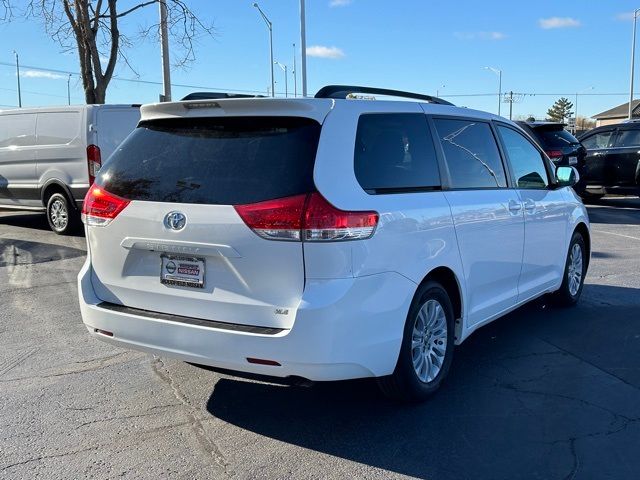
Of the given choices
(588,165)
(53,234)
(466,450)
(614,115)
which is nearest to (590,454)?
(466,450)

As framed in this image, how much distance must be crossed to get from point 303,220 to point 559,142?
11.8 metres

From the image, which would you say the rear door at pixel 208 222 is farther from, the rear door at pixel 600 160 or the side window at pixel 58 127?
the rear door at pixel 600 160

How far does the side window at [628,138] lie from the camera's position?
14461 mm

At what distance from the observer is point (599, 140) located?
50.0ft

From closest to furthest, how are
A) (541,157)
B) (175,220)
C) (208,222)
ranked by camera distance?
(208,222) < (175,220) < (541,157)

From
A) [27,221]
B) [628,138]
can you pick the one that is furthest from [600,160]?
[27,221]

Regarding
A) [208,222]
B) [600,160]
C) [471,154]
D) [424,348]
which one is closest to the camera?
[208,222]

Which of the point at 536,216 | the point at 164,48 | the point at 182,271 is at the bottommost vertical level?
the point at 182,271

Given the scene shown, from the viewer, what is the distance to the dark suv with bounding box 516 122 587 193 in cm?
1332

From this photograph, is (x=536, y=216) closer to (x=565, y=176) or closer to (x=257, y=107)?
(x=565, y=176)

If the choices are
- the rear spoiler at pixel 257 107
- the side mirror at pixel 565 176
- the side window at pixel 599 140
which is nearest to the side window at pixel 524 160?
the side mirror at pixel 565 176

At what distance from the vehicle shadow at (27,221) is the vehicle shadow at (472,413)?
736cm

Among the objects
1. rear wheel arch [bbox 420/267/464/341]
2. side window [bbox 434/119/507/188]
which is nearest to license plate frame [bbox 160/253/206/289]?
rear wheel arch [bbox 420/267/464/341]

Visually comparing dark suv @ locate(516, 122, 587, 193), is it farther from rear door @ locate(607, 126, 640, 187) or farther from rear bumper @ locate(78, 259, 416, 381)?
rear bumper @ locate(78, 259, 416, 381)
